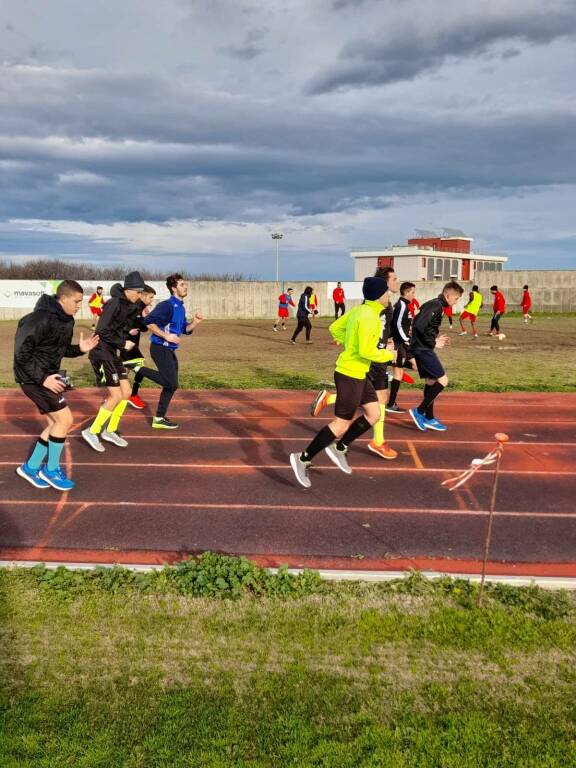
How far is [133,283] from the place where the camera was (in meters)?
8.48

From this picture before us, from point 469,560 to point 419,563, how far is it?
42cm

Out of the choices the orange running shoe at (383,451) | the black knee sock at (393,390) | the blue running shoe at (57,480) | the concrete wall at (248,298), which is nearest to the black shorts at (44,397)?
the blue running shoe at (57,480)

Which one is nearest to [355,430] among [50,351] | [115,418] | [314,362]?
[50,351]

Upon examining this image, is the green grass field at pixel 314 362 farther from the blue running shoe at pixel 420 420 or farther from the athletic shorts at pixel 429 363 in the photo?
the athletic shorts at pixel 429 363

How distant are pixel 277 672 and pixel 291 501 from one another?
2994 millimetres

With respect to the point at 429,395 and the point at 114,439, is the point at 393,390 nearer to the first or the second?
the point at 429,395

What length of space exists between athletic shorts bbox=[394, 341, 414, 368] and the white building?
217ft

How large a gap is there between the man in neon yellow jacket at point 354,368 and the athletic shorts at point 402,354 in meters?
2.78

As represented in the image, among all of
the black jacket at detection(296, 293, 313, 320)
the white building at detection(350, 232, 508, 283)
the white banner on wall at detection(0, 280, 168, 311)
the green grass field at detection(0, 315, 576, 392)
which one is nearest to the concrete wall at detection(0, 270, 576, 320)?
the white banner on wall at detection(0, 280, 168, 311)

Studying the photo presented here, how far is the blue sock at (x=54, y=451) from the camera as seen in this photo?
22.4 feet

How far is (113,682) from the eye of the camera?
354 centimetres

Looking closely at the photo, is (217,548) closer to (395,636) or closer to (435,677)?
(395,636)

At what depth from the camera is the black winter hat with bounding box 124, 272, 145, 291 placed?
8422mm

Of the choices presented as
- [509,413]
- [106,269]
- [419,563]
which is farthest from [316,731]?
[106,269]
